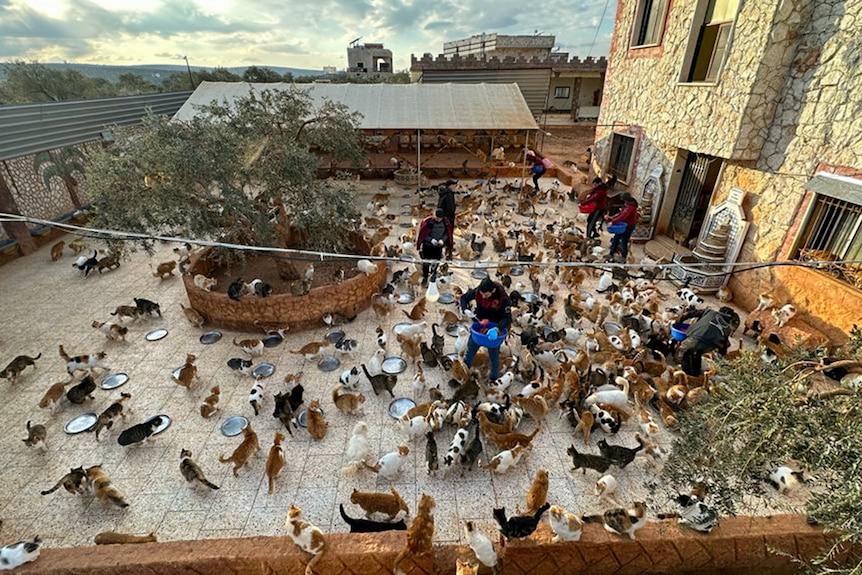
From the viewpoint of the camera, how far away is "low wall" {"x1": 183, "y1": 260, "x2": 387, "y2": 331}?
8.52 m

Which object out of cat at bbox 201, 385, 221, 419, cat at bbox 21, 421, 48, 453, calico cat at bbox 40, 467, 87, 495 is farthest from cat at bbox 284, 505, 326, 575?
cat at bbox 21, 421, 48, 453

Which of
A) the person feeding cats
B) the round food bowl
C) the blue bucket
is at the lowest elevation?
the round food bowl

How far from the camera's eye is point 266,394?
7.09m

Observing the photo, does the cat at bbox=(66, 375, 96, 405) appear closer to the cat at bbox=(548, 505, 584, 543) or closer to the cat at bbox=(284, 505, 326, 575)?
the cat at bbox=(284, 505, 326, 575)

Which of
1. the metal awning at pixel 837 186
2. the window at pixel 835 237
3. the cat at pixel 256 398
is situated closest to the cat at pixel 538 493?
the cat at pixel 256 398

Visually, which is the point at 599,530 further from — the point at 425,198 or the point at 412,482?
the point at 425,198

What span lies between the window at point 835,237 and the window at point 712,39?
13.4 feet

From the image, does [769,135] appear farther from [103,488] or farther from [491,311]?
[103,488]

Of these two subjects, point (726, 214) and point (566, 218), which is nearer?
point (726, 214)

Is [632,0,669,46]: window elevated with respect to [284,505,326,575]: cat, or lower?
elevated

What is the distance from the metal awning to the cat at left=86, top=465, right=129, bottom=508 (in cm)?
1226

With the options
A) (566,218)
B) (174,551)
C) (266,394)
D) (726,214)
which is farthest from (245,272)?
(726,214)

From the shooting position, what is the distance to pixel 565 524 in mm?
4230

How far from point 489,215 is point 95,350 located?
11.8 m
